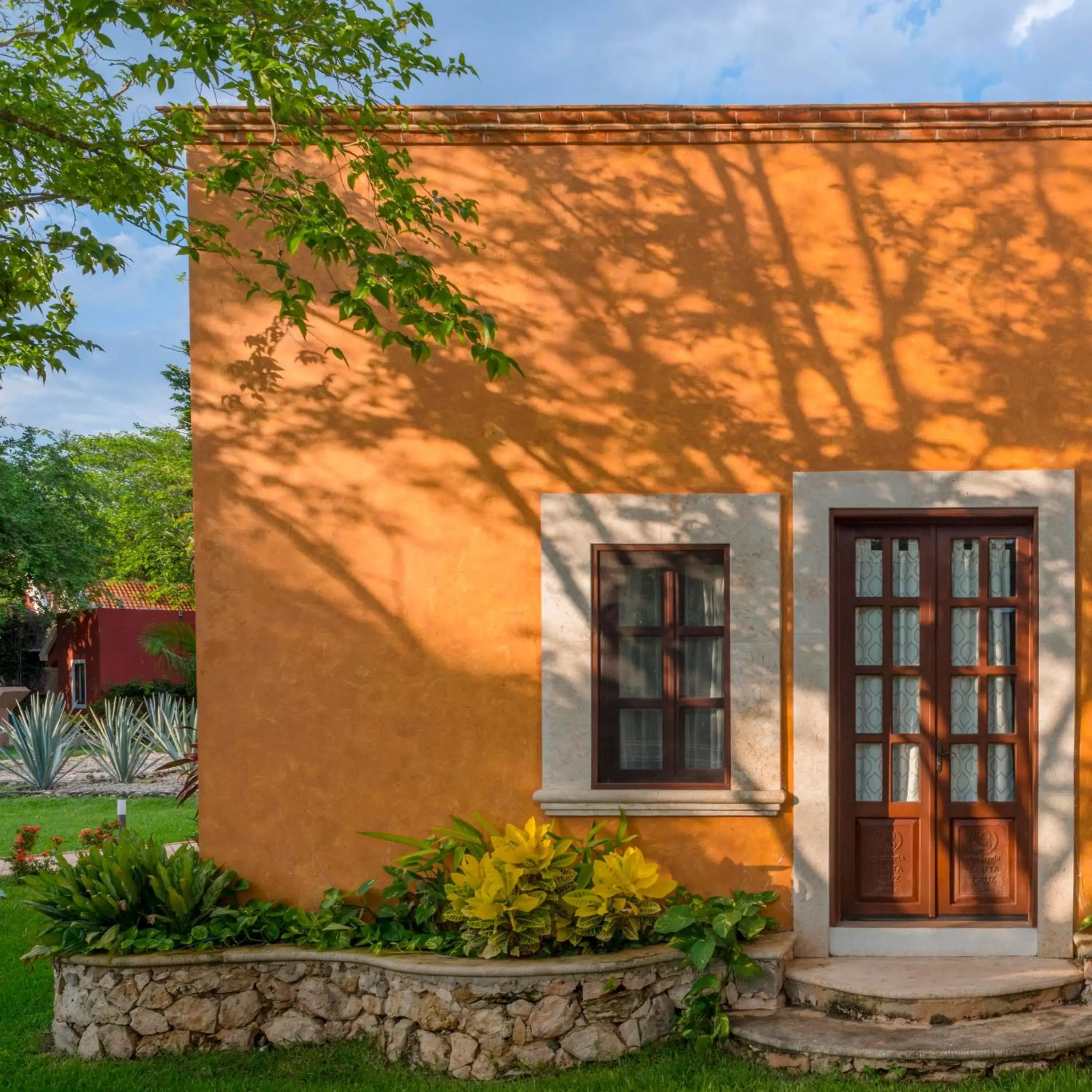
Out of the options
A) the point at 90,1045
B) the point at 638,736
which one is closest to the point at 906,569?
the point at 638,736

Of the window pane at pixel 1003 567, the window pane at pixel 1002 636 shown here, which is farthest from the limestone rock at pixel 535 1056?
the window pane at pixel 1003 567

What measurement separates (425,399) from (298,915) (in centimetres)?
294

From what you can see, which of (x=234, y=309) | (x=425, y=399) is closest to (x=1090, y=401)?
(x=425, y=399)

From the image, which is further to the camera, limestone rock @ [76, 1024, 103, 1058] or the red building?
the red building

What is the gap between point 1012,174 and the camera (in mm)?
5625

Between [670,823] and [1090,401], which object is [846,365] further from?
[670,823]

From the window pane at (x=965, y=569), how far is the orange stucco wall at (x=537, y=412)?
0.46 meters

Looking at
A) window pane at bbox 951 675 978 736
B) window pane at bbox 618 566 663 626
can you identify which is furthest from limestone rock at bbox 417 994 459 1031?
window pane at bbox 951 675 978 736

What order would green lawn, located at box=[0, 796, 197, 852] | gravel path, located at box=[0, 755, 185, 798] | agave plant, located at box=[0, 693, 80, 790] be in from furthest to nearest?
agave plant, located at box=[0, 693, 80, 790], gravel path, located at box=[0, 755, 185, 798], green lawn, located at box=[0, 796, 197, 852]

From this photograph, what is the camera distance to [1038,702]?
5516mm

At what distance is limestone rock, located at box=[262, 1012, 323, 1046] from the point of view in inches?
208

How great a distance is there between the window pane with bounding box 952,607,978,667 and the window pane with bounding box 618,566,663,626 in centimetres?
168

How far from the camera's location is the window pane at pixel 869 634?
18.8 feet

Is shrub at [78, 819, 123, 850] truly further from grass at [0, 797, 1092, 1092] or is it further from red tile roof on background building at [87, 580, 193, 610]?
red tile roof on background building at [87, 580, 193, 610]
